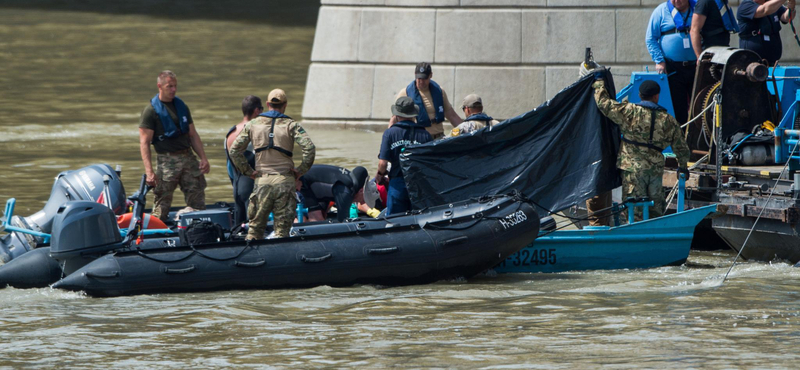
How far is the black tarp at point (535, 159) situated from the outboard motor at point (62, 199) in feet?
8.45

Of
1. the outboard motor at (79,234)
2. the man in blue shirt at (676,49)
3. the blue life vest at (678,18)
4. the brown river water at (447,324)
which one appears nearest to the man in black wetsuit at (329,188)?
the brown river water at (447,324)

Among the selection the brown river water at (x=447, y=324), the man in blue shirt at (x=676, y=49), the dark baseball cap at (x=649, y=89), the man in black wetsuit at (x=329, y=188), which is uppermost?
the man in blue shirt at (x=676, y=49)

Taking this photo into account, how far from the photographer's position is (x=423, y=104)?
400 inches

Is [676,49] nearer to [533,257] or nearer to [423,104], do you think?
[423,104]

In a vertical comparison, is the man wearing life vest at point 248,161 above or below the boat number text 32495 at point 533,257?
above

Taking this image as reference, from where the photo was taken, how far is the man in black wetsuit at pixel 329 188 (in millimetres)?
9547

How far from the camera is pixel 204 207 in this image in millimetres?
10055

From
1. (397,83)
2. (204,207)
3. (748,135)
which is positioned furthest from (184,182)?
(397,83)

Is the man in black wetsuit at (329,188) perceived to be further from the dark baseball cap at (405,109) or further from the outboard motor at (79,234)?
the outboard motor at (79,234)

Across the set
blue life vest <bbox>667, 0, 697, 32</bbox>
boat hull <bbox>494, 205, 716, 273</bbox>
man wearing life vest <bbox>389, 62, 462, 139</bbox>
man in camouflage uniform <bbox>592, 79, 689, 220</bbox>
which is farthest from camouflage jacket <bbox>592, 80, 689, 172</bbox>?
blue life vest <bbox>667, 0, 697, 32</bbox>

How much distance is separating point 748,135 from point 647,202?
142 centimetres

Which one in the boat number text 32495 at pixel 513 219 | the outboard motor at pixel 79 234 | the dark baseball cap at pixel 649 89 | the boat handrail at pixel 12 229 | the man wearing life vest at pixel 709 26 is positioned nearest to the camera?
the outboard motor at pixel 79 234

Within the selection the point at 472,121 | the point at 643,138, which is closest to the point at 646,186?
the point at 643,138

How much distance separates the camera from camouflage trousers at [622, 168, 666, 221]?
8.96 m
